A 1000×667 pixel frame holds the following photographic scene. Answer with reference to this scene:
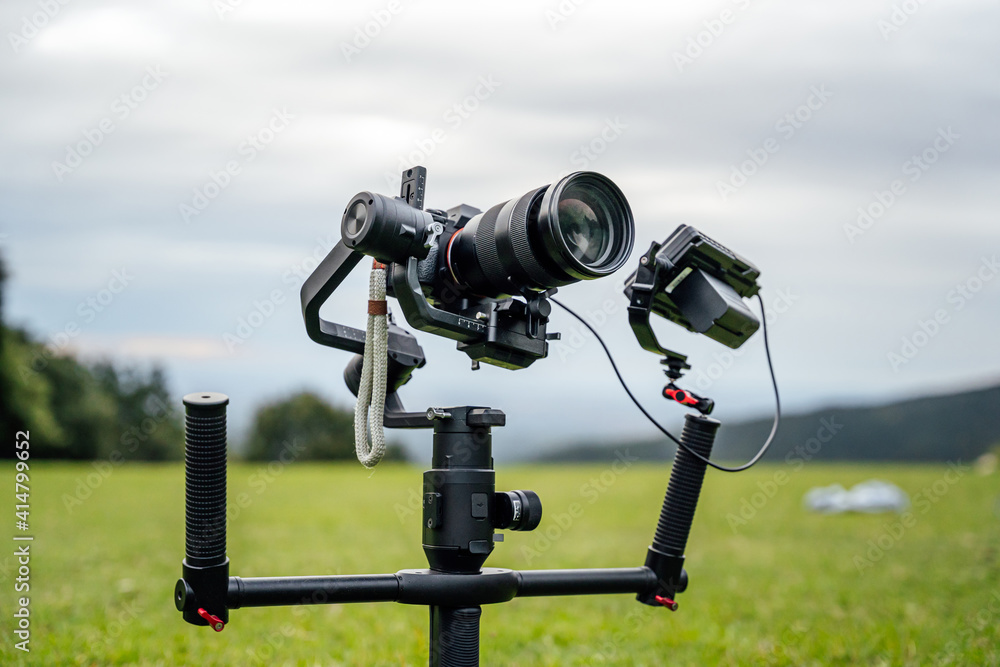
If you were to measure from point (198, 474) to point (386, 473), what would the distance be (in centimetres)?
1524

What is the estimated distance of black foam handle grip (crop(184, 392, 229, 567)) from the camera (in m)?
2.19

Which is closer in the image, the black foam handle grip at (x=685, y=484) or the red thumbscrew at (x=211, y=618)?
the red thumbscrew at (x=211, y=618)

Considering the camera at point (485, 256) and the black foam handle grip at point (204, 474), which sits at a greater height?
the camera at point (485, 256)

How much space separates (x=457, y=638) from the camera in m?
2.42

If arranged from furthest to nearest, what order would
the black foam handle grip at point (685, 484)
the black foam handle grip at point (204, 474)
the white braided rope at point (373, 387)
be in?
the black foam handle grip at point (685, 484) < the white braided rope at point (373, 387) < the black foam handle grip at point (204, 474)

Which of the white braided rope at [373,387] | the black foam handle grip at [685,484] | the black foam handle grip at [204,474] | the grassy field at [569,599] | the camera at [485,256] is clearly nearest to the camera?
the black foam handle grip at [204,474]

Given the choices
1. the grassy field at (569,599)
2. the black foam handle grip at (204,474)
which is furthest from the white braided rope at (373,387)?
the grassy field at (569,599)

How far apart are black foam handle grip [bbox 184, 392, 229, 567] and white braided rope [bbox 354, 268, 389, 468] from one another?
49 cm

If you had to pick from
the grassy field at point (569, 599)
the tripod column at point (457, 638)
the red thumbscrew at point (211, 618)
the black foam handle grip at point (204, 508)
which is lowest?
the grassy field at point (569, 599)

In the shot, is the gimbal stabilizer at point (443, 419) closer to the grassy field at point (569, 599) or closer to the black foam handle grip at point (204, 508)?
the black foam handle grip at point (204, 508)

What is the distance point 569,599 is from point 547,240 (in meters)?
3.89

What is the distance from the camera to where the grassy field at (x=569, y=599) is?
3.95 metres

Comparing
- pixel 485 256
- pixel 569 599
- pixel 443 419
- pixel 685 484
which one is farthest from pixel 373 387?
pixel 569 599

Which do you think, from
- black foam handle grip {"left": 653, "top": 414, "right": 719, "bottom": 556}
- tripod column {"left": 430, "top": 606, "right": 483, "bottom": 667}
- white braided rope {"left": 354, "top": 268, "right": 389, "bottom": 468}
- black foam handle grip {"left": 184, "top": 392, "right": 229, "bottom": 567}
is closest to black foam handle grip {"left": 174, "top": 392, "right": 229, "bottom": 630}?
black foam handle grip {"left": 184, "top": 392, "right": 229, "bottom": 567}
